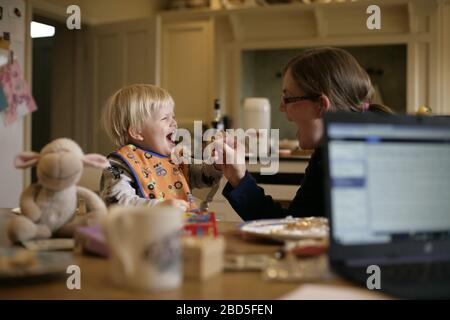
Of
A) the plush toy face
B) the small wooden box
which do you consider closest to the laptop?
the small wooden box

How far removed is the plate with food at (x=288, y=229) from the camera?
0.89 metres

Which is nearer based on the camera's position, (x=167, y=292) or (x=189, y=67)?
(x=167, y=292)

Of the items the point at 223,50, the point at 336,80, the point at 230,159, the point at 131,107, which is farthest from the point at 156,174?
the point at 223,50

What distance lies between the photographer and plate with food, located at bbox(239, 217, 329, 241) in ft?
2.93

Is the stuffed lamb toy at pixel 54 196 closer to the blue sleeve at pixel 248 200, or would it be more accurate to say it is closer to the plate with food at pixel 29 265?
the plate with food at pixel 29 265

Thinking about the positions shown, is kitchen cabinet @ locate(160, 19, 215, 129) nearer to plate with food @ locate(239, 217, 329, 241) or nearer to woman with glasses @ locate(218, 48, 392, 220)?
woman with glasses @ locate(218, 48, 392, 220)

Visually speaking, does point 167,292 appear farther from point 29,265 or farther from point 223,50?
point 223,50

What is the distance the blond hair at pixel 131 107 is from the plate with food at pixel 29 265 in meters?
0.96

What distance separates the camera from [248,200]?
127 cm

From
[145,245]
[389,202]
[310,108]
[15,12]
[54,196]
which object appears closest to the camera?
[145,245]

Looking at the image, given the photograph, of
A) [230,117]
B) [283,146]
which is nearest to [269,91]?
[230,117]

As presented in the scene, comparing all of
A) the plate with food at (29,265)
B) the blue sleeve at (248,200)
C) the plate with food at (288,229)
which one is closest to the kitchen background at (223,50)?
the blue sleeve at (248,200)

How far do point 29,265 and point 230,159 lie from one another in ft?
2.19
